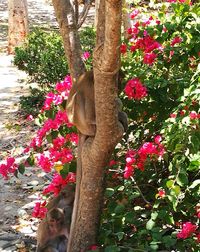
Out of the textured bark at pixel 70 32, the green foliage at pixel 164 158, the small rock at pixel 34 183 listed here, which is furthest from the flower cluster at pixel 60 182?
the small rock at pixel 34 183

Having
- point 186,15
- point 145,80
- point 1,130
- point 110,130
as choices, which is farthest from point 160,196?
point 1,130

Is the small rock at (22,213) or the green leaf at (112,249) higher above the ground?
the green leaf at (112,249)

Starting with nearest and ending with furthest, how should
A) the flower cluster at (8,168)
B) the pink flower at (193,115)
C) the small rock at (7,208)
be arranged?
the pink flower at (193,115) → the flower cluster at (8,168) → the small rock at (7,208)

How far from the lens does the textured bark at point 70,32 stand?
300 cm

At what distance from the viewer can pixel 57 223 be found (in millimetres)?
3291

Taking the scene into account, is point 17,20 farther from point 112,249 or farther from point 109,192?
point 112,249

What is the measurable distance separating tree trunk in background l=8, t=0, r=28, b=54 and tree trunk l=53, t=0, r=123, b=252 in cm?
857

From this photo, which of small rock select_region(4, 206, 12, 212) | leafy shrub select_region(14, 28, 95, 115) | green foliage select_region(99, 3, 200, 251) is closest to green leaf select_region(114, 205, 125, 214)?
green foliage select_region(99, 3, 200, 251)

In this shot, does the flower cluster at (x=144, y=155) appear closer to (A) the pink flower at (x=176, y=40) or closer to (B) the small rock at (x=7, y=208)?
(A) the pink flower at (x=176, y=40)

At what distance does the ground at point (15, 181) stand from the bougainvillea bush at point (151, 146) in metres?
0.85

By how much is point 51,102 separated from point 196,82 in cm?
93

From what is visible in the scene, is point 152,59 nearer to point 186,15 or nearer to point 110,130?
point 186,15

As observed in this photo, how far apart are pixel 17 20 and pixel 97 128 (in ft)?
30.0

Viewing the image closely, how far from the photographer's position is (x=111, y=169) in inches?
132
